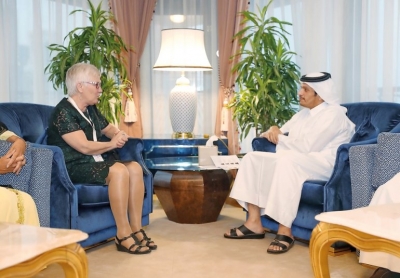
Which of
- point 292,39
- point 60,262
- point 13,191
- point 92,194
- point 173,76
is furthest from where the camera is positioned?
point 173,76

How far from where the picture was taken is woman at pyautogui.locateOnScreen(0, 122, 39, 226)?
2467mm

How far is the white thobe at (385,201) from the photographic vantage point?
271 centimetres

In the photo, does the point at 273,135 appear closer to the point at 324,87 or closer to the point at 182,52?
the point at 324,87

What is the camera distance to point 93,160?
3.73 meters

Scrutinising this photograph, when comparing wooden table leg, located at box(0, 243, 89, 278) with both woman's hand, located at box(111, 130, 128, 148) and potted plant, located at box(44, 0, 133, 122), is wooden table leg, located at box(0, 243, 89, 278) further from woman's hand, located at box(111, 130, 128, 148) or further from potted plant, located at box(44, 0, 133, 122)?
potted plant, located at box(44, 0, 133, 122)

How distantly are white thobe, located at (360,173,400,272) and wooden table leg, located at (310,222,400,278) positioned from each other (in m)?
0.52

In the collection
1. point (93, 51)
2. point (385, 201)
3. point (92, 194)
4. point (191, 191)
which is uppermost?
point (93, 51)

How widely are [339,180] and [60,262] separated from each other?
2052 millimetres

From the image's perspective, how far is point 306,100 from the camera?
4059 mm

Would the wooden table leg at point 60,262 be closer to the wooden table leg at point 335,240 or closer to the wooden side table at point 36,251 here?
the wooden side table at point 36,251


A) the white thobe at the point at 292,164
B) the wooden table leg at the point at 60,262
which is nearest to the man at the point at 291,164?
the white thobe at the point at 292,164

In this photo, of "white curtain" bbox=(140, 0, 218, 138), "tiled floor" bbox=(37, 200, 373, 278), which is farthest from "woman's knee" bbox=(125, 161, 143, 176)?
"white curtain" bbox=(140, 0, 218, 138)

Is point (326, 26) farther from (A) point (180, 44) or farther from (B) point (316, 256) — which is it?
(B) point (316, 256)

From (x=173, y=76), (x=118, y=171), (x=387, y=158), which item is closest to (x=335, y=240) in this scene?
(x=387, y=158)
